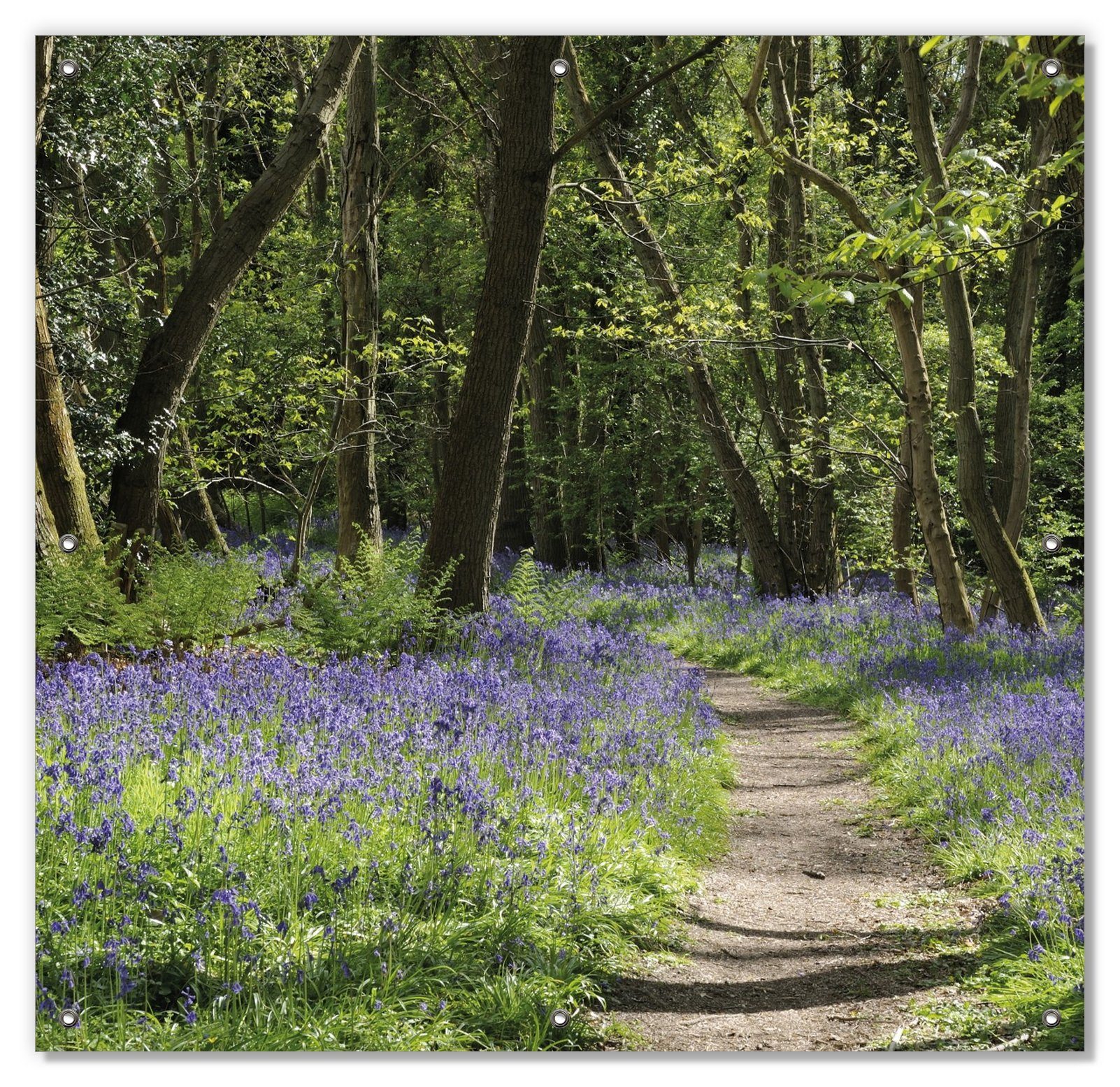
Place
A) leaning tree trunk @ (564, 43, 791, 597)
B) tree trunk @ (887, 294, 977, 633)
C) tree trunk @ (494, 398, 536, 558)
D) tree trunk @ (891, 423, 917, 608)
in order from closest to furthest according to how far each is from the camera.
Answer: tree trunk @ (887, 294, 977, 633) < leaning tree trunk @ (564, 43, 791, 597) < tree trunk @ (891, 423, 917, 608) < tree trunk @ (494, 398, 536, 558)

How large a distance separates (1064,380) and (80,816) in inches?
672

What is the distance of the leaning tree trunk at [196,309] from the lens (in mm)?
8523

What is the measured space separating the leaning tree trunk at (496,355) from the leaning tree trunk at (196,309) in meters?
1.59

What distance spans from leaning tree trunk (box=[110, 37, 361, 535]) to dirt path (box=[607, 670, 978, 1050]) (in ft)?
16.8

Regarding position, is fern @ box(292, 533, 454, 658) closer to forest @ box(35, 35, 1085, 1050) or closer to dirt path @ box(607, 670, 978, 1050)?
forest @ box(35, 35, 1085, 1050)

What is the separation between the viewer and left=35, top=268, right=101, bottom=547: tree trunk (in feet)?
24.1

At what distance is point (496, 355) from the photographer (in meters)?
9.72

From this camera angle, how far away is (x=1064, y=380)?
17.5 meters

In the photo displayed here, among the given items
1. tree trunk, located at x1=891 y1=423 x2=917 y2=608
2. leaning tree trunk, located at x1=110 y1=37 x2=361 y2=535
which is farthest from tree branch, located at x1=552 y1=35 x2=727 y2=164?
tree trunk, located at x1=891 y1=423 x2=917 y2=608

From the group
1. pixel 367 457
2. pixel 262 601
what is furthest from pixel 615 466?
pixel 262 601

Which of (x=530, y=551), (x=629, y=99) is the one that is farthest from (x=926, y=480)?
(x=629, y=99)

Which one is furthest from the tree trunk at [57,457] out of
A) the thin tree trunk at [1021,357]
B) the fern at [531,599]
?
the thin tree trunk at [1021,357]

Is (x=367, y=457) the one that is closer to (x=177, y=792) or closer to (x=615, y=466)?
(x=615, y=466)

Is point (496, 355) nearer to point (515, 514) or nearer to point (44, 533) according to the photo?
point (44, 533)
